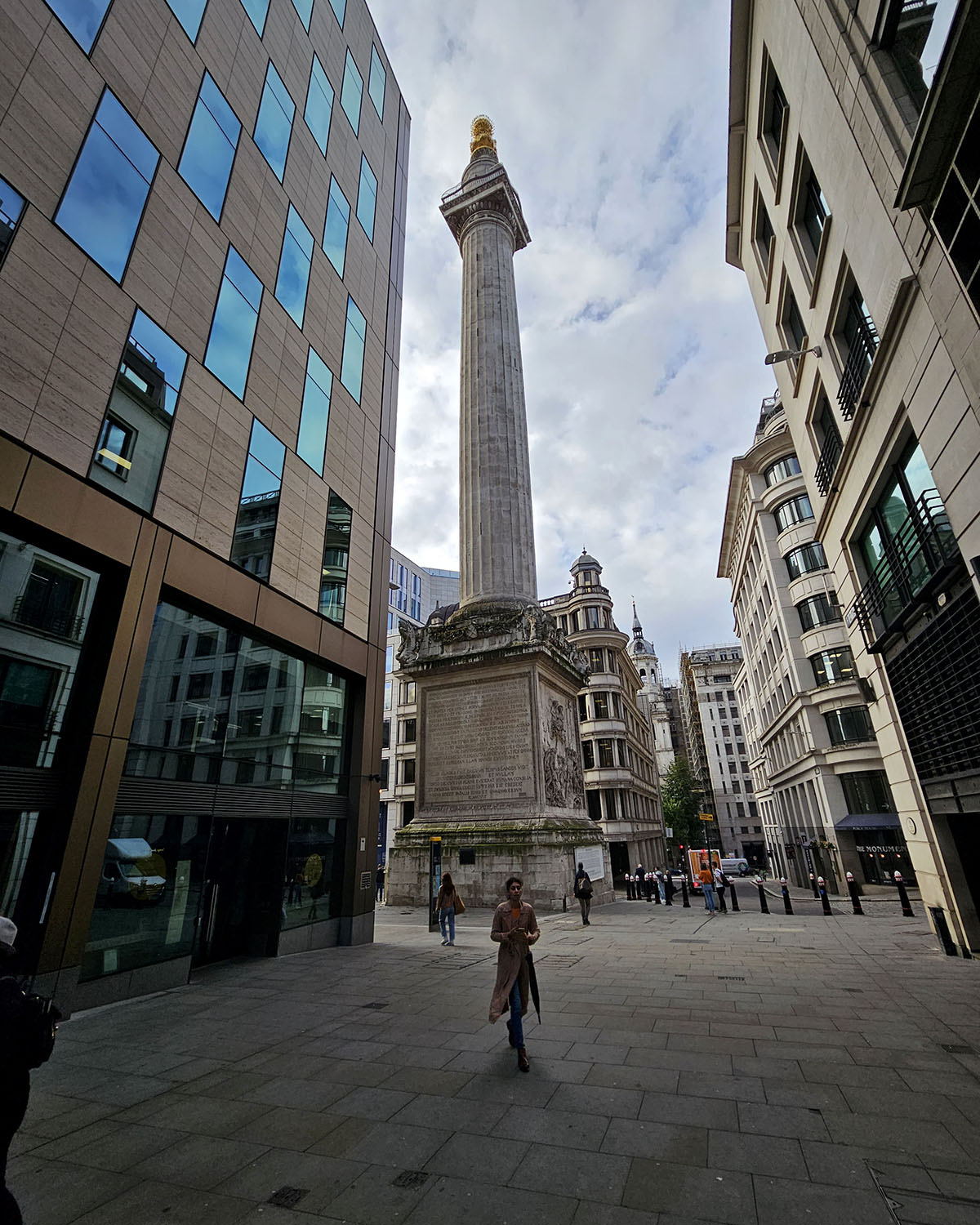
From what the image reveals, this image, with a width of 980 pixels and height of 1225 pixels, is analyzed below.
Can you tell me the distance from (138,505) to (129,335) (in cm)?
324

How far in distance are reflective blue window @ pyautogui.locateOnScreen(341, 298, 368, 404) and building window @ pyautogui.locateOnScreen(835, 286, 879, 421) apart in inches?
535

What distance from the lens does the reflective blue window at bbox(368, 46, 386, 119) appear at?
23336 millimetres

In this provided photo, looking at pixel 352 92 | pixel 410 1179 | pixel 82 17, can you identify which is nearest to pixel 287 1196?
pixel 410 1179

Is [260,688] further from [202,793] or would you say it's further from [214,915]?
[214,915]

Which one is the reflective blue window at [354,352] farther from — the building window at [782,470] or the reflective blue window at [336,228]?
the building window at [782,470]

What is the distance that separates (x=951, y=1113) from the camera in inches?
190

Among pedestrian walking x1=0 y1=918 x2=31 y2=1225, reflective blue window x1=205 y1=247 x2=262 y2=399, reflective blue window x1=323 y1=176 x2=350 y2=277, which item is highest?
reflective blue window x1=323 y1=176 x2=350 y2=277

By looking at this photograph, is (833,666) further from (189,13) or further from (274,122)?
(189,13)

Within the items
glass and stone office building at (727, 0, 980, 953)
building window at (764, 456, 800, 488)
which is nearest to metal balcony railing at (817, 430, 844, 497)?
glass and stone office building at (727, 0, 980, 953)

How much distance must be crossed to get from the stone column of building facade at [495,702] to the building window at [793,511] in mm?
19944

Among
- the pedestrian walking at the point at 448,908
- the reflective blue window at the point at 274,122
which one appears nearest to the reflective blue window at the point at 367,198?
the reflective blue window at the point at 274,122

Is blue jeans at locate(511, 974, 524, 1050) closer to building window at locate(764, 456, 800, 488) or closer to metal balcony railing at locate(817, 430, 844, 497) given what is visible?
metal balcony railing at locate(817, 430, 844, 497)

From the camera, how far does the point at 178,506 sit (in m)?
11.6

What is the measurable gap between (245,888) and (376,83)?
2974 centimetres
